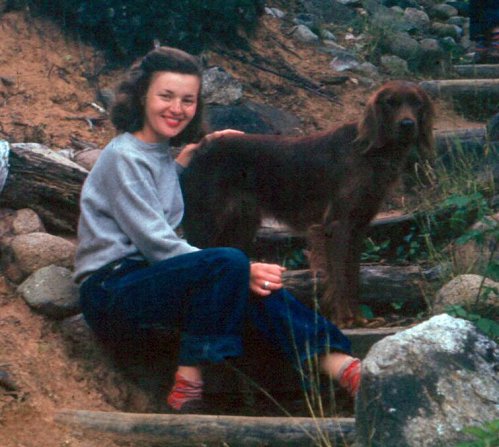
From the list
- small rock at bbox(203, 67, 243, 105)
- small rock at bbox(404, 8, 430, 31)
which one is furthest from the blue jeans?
small rock at bbox(404, 8, 430, 31)

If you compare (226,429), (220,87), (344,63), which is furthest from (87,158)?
(344,63)

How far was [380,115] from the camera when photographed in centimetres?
510

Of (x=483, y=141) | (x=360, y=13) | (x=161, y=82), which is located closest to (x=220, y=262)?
(x=161, y=82)

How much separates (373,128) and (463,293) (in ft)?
3.49

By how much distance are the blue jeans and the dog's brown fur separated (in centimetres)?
112

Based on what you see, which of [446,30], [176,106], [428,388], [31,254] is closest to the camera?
[428,388]

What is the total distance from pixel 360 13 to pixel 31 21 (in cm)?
406

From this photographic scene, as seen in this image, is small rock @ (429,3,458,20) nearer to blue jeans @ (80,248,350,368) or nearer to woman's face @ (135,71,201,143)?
woman's face @ (135,71,201,143)

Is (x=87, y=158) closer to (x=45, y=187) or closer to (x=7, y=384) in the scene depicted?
(x=45, y=187)

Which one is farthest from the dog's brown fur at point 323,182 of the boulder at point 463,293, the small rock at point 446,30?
the small rock at point 446,30

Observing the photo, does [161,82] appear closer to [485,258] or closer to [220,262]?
[220,262]

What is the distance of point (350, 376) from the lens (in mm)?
3760

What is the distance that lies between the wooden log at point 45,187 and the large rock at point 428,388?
86.8 inches

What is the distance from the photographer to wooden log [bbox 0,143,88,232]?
4637 millimetres
